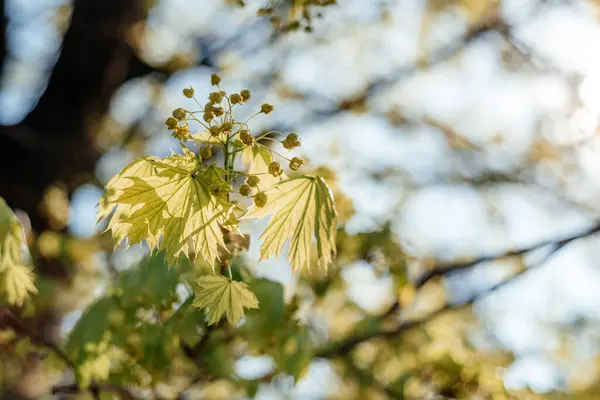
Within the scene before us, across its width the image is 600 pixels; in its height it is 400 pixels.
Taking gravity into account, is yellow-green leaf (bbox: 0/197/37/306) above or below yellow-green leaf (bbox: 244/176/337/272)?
below

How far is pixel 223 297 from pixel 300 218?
0.28 meters

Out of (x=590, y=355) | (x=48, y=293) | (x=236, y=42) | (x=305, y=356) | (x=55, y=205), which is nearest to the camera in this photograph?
(x=305, y=356)

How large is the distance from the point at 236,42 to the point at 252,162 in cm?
399

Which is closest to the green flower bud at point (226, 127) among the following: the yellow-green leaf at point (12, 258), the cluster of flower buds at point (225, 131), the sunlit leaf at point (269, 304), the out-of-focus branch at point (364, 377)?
the cluster of flower buds at point (225, 131)

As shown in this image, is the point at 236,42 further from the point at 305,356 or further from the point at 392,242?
the point at 305,356

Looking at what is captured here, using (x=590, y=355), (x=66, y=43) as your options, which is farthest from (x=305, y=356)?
(x=590, y=355)

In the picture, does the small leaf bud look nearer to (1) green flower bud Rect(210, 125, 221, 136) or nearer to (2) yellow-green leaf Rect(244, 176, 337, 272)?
(1) green flower bud Rect(210, 125, 221, 136)

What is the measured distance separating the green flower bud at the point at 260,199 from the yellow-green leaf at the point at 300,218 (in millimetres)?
56

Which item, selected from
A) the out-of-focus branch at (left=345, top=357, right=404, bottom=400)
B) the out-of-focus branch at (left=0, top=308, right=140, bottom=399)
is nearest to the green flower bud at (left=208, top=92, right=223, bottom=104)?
the out-of-focus branch at (left=0, top=308, right=140, bottom=399)

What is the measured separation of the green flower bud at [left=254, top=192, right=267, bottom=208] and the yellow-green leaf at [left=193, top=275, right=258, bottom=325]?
0.21 m

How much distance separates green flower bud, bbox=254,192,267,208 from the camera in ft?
4.45

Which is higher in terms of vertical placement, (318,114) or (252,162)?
(252,162)

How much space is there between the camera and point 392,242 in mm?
2348

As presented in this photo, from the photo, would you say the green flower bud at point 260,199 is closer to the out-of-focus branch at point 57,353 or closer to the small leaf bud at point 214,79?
the small leaf bud at point 214,79
